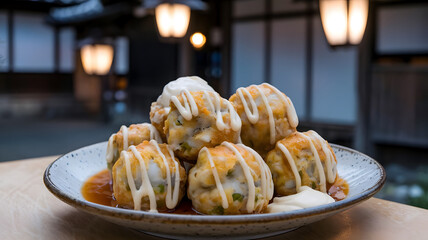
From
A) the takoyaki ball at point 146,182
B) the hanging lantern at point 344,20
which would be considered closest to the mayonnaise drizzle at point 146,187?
the takoyaki ball at point 146,182

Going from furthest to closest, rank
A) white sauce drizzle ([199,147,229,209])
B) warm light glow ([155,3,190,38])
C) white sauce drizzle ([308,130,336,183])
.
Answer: warm light glow ([155,3,190,38]) < white sauce drizzle ([308,130,336,183]) < white sauce drizzle ([199,147,229,209])

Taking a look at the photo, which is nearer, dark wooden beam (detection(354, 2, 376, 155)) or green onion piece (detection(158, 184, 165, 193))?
green onion piece (detection(158, 184, 165, 193))

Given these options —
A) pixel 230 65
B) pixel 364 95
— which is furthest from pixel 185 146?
pixel 230 65

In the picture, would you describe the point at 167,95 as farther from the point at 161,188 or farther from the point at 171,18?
the point at 171,18

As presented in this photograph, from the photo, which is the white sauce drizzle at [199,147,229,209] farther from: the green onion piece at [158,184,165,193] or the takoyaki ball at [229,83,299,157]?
the takoyaki ball at [229,83,299,157]

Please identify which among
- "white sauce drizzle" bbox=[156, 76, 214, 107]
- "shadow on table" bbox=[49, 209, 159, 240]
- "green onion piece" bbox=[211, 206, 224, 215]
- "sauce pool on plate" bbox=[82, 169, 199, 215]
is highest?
"white sauce drizzle" bbox=[156, 76, 214, 107]

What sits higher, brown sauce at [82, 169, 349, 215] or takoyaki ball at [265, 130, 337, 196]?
takoyaki ball at [265, 130, 337, 196]

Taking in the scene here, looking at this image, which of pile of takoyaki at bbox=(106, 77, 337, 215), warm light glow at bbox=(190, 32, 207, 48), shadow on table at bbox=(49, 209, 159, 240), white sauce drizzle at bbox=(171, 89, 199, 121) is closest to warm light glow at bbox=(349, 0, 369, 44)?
pile of takoyaki at bbox=(106, 77, 337, 215)

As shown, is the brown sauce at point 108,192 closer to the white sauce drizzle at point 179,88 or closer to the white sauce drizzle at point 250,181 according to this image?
the white sauce drizzle at point 250,181
